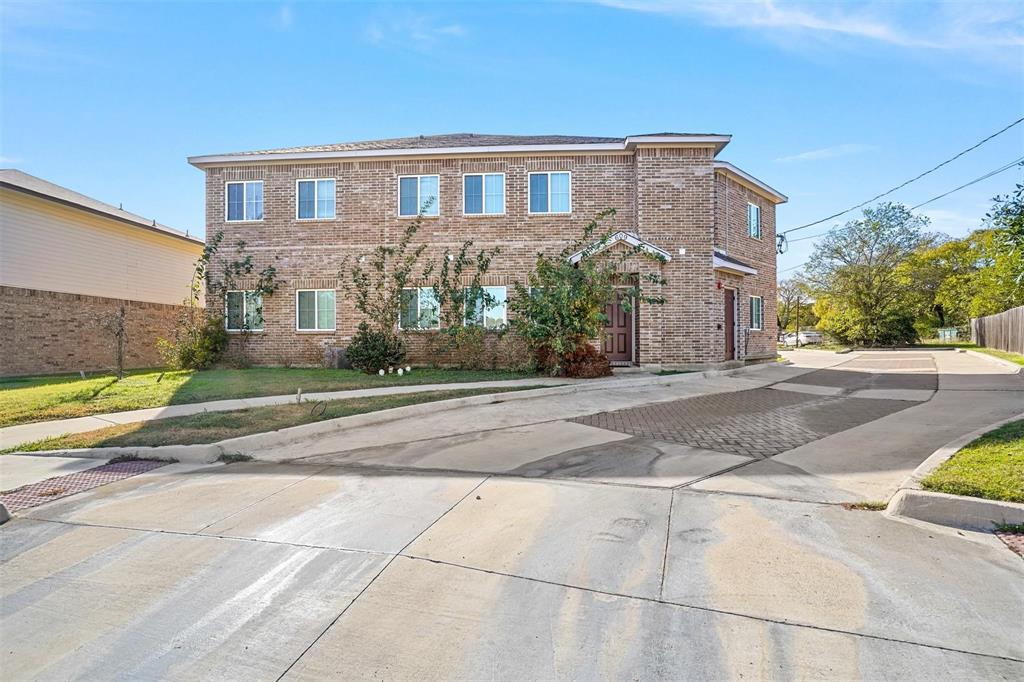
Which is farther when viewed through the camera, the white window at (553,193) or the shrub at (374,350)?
the white window at (553,193)

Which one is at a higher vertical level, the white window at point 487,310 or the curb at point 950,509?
the white window at point 487,310

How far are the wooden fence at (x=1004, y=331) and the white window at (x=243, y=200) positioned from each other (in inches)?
1132

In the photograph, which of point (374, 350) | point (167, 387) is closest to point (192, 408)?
point (167, 387)

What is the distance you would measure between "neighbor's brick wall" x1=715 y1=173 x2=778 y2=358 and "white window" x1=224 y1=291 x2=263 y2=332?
14.0m

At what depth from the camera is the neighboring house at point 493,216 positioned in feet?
51.8

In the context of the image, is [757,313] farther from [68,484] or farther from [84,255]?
[84,255]

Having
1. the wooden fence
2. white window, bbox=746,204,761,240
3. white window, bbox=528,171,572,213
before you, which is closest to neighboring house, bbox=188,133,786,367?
white window, bbox=528,171,572,213

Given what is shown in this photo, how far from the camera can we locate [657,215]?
15852mm

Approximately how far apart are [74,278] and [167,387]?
8.78 m

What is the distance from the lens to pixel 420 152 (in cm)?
1662

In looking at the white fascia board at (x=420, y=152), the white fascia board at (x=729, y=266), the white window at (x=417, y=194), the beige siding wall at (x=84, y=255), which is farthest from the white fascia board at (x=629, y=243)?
the beige siding wall at (x=84, y=255)

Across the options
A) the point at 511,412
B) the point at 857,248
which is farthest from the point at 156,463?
the point at 857,248

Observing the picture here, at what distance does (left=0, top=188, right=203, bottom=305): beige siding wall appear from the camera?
16203 mm

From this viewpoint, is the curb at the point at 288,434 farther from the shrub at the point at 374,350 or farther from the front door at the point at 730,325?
the front door at the point at 730,325
